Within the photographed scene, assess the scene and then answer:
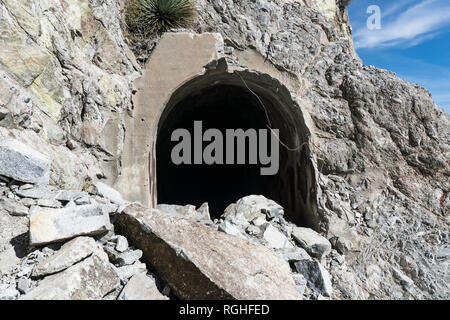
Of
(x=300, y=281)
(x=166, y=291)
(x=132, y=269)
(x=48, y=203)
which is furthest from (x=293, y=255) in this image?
(x=48, y=203)

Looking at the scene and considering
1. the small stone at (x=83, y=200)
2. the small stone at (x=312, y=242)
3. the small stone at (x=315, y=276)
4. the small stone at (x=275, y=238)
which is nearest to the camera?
the small stone at (x=83, y=200)

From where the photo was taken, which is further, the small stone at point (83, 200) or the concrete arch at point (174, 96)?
the concrete arch at point (174, 96)

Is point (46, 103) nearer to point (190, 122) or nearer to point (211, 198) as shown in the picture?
point (190, 122)

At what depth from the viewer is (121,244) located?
2.63m

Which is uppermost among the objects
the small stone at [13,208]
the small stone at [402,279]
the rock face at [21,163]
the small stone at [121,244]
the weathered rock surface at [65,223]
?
the rock face at [21,163]

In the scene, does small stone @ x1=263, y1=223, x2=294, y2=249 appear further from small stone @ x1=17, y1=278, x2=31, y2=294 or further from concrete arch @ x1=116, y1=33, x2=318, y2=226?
small stone @ x1=17, y1=278, x2=31, y2=294

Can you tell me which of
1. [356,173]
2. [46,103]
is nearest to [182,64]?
[46,103]

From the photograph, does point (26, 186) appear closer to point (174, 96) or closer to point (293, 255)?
point (174, 96)

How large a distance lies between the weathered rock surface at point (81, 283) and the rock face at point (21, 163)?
1.01 m

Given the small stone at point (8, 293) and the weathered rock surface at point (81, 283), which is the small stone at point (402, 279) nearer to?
the weathered rock surface at point (81, 283)

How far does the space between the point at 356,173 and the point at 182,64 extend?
12.3ft

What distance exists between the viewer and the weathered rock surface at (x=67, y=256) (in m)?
2.16

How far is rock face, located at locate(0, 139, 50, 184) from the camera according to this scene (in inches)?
99.9

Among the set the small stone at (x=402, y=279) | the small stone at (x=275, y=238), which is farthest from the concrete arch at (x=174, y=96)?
the small stone at (x=402, y=279)
